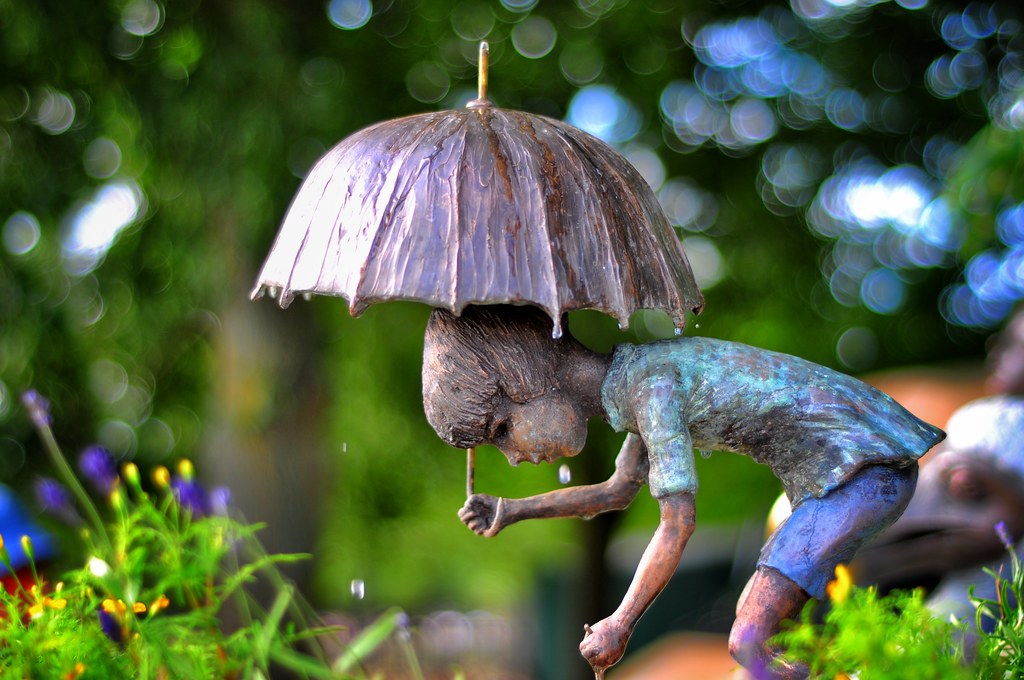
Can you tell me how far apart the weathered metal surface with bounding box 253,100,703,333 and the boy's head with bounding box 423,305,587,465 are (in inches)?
8.2

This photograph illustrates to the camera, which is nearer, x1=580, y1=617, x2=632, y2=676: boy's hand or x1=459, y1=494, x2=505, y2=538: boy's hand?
x1=580, y1=617, x2=632, y2=676: boy's hand

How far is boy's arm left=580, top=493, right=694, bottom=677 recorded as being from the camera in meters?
1.82

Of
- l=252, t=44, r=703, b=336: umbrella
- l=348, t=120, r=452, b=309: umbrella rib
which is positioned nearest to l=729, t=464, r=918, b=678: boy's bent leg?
l=252, t=44, r=703, b=336: umbrella

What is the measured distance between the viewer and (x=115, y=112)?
491cm

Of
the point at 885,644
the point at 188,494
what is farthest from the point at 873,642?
the point at 188,494

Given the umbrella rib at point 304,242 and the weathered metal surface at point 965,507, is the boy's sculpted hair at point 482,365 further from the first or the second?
the weathered metal surface at point 965,507

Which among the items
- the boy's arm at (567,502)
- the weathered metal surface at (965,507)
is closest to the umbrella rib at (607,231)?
the boy's arm at (567,502)

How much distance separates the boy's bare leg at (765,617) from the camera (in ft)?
6.16

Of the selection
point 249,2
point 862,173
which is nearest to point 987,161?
point 862,173

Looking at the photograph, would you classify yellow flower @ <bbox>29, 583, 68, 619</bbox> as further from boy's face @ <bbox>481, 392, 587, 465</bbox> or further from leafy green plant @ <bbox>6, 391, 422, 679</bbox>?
boy's face @ <bbox>481, 392, 587, 465</bbox>

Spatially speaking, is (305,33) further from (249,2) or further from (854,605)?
(854,605)

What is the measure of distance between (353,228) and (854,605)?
115 cm

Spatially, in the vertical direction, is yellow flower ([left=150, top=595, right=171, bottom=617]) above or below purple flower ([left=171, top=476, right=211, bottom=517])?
below

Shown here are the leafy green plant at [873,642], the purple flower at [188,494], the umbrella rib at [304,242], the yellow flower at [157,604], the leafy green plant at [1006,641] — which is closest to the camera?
the leafy green plant at [873,642]
